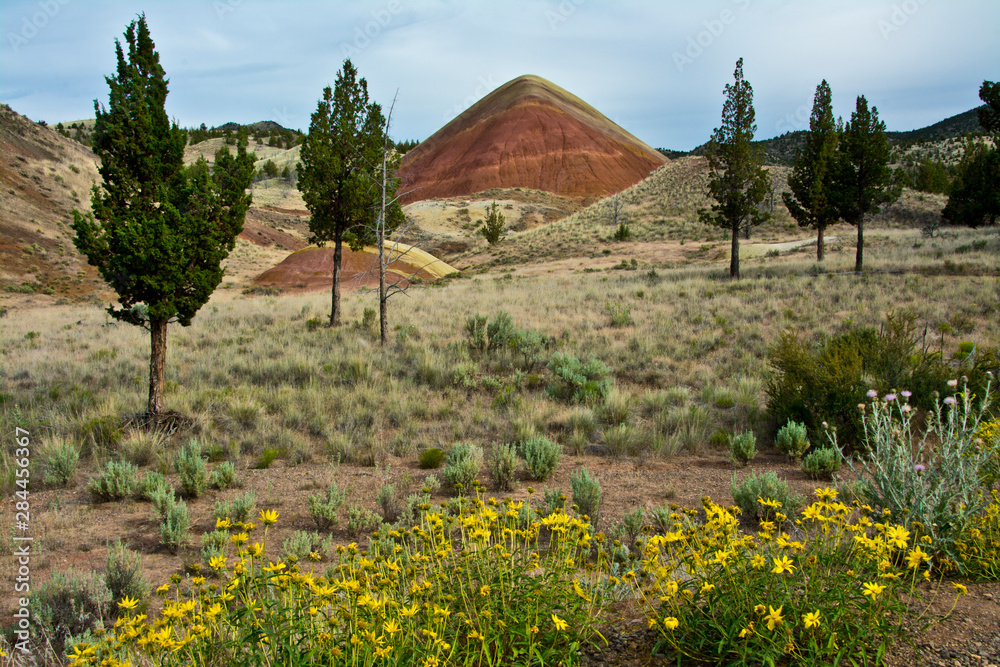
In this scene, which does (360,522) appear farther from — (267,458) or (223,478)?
(267,458)

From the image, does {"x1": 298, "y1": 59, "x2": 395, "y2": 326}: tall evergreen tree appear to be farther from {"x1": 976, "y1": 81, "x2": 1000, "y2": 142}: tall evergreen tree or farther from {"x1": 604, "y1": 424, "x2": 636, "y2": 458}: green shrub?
{"x1": 976, "y1": 81, "x2": 1000, "y2": 142}: tall evergreen tree

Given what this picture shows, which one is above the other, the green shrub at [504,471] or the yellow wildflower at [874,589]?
the yellow wildflower at [874,589]

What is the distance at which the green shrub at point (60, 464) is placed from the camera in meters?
6.45

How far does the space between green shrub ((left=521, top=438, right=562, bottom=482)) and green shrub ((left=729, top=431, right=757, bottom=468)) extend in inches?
85.3

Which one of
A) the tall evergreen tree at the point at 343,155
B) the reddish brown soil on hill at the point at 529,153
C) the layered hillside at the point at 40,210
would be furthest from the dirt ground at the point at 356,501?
the reddish brown soil on hill at the point at 529,153

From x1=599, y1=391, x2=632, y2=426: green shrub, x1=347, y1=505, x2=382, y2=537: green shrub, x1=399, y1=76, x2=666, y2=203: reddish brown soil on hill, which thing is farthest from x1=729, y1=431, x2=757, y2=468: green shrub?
x1=399, y1=76, x2=666, y2=203: reddish brown soil on hill

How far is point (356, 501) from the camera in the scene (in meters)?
5.96

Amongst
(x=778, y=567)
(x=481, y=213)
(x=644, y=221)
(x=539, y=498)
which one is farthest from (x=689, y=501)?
(x=481, y=213)

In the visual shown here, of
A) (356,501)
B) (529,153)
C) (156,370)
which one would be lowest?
(356,501)

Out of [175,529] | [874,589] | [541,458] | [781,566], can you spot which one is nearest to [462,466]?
[541,458]

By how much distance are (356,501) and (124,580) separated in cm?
223

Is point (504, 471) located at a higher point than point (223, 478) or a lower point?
higher

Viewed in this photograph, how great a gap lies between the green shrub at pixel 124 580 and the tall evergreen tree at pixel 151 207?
192 inches

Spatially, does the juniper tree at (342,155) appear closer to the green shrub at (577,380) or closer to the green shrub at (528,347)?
the green shrub at (528,347)
